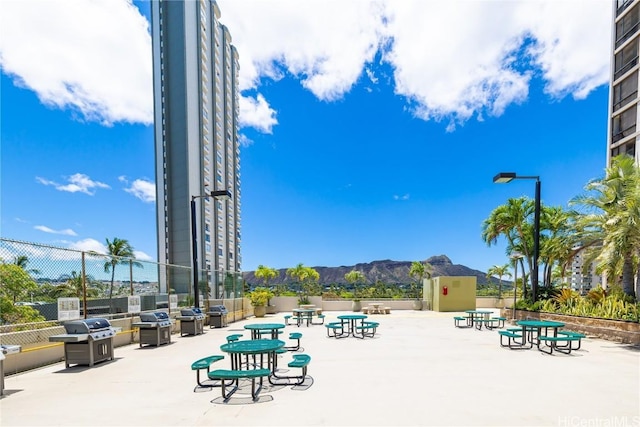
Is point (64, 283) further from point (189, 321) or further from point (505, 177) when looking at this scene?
point (505, 177)

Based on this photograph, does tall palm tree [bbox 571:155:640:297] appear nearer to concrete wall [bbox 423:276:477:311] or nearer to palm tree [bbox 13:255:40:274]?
concrete wall [bbox 423:276:477:311]

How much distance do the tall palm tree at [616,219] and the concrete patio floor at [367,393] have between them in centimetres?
370

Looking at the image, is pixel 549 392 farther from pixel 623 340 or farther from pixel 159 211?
pixel 159 211

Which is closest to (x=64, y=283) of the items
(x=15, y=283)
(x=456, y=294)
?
(x=15, y=283)

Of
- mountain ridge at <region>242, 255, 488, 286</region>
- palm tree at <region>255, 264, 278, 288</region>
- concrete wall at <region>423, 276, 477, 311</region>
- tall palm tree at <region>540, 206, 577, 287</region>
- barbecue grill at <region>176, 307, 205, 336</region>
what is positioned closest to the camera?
barbecue grill at <region>176, 307, 205, 336</region>

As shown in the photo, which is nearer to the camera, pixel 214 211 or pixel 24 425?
pixel 24 425

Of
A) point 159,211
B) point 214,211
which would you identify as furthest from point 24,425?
point 214,211

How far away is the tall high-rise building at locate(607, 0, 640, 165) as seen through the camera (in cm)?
2488

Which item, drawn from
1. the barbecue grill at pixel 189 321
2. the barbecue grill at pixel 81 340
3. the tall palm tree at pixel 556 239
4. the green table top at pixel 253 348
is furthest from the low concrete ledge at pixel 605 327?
the barbecue grill at pixel 81 340

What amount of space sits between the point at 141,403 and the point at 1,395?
2620mm

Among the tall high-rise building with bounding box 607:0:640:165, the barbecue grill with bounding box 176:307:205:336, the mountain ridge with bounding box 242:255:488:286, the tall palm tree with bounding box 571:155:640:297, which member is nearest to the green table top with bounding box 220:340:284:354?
the barbecue grill with bounding box 176:307:205:336

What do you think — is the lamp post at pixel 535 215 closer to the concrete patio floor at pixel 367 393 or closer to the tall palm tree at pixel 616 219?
the tall palm tree at pixel 616 219

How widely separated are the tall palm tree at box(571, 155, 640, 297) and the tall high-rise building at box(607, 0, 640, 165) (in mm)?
14183

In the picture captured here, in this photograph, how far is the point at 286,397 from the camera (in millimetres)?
5715
